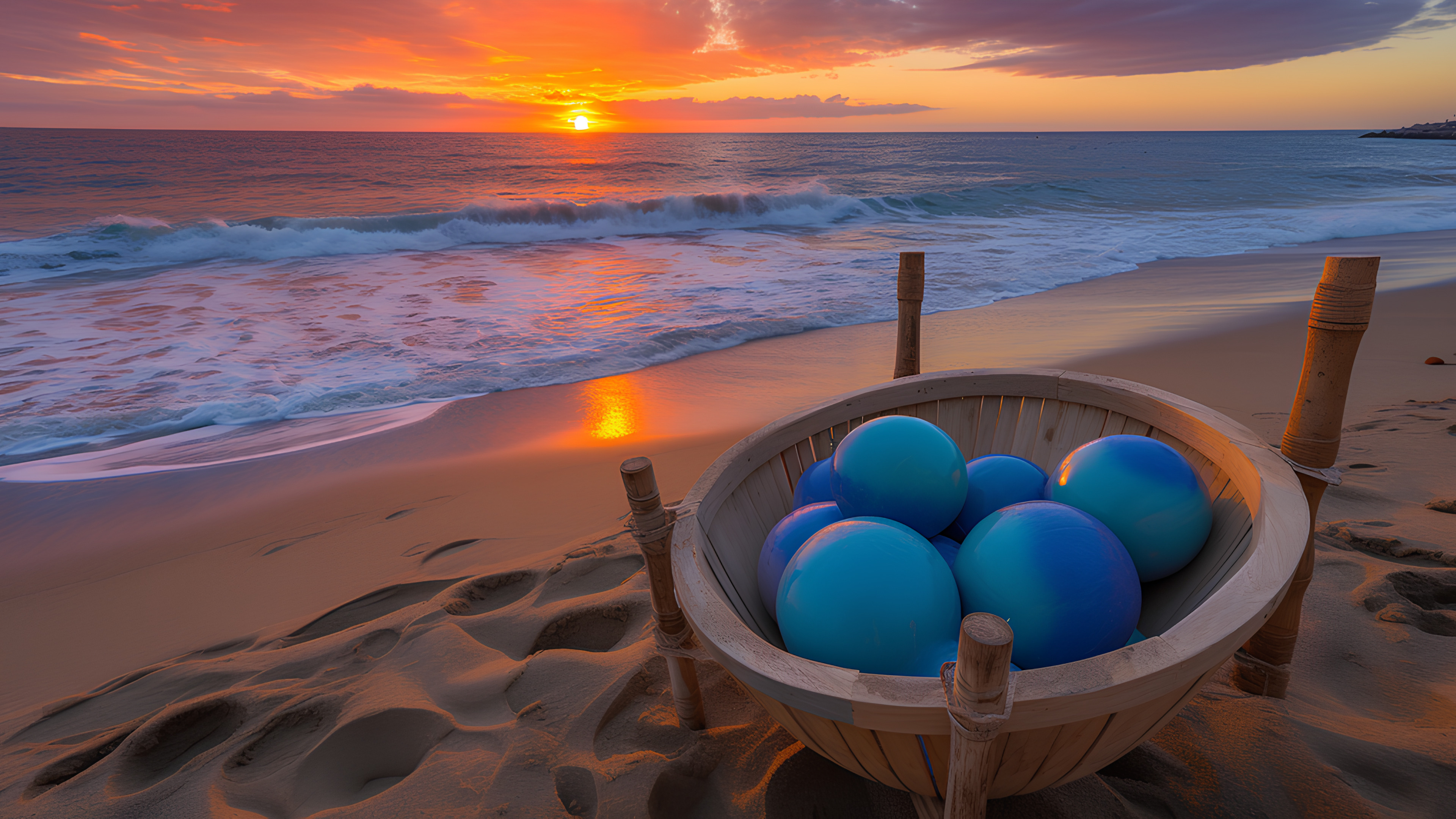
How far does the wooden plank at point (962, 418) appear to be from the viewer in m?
2.60

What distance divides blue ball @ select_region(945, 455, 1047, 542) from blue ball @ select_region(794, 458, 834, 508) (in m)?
0.42

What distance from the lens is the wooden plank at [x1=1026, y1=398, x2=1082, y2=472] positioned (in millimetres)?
2490

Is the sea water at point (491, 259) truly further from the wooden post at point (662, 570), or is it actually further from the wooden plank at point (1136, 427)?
the wooden plank at point (1136, 427)

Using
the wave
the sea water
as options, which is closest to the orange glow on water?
the sea water

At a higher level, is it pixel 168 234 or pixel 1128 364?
pixel 168 234

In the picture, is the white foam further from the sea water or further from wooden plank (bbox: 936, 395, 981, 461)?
wooden plank (bbox: 936, 395, 981, 461)

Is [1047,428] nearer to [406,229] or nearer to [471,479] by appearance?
[471,479]

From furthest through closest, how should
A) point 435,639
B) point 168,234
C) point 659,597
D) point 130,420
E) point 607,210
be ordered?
point 607,210 → point 168,234 → point 130,420 → point 435,639 → point 659,597

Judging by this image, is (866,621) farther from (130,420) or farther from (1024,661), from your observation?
(130,420)

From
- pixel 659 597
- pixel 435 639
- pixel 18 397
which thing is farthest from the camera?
pixel 18 397

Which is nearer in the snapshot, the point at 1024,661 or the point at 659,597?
the point at 1024,661

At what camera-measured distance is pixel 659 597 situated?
1893 mm

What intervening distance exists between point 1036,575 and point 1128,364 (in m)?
4.85

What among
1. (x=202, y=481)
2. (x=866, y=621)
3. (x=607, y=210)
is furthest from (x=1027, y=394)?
(x=607, y=210)
